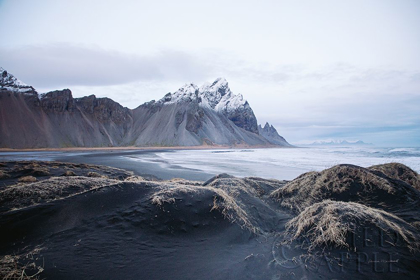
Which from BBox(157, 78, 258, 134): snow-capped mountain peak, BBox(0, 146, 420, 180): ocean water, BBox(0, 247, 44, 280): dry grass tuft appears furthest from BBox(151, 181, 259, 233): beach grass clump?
BBox(157, 78, 258, 134): snow-capped mountain peak

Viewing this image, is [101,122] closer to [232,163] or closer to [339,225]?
[232,163]

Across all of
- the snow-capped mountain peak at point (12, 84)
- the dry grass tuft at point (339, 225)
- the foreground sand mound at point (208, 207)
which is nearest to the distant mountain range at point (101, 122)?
the snow-capped mountain peak at point (12, 84)

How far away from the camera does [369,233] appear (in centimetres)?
444

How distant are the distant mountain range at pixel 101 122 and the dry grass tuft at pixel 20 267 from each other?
86972 mm

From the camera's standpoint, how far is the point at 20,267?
3.35 meters

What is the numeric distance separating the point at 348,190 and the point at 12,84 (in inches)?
4639

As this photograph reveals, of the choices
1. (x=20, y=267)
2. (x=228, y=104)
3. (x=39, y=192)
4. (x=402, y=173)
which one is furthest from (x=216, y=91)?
(x=20, y=267)

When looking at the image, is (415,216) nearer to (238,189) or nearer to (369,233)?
(369,233)

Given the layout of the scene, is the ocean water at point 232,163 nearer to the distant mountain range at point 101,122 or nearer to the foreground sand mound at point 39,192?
the foreground sand mound at point 39,192

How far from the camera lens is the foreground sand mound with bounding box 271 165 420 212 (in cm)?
693

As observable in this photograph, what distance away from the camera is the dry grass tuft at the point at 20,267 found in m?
3.13

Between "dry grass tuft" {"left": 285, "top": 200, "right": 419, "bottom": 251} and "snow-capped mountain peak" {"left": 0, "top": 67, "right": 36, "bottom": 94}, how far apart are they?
112498 mm

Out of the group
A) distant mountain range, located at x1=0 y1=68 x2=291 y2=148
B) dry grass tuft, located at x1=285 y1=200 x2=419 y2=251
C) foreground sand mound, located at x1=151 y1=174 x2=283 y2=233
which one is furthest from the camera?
distant mountain range, located at x1=0 y1=68 x2=291 y2=148

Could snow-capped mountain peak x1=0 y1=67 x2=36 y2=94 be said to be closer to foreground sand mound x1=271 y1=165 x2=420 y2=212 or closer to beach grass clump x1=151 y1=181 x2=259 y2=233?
Result: beach grass clump x1=151 y1=181 x2=259 y2=233
